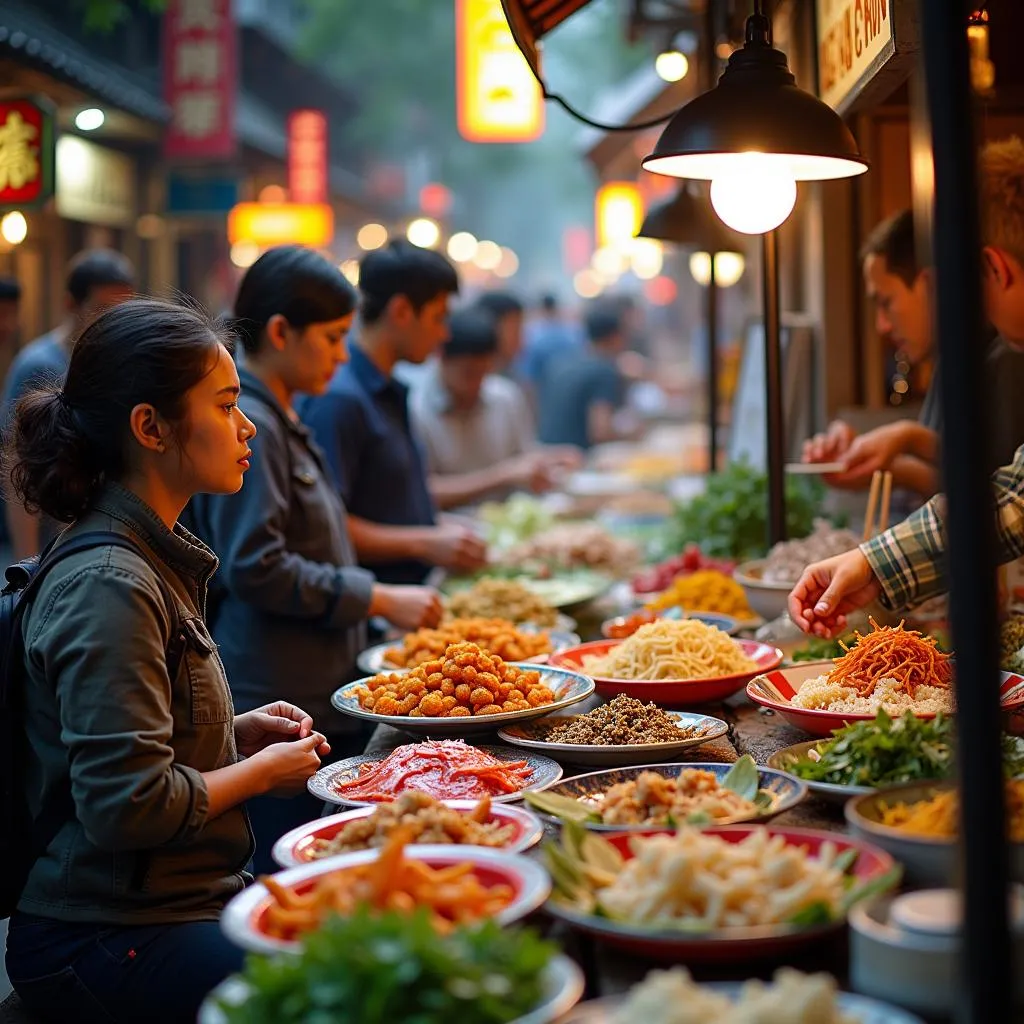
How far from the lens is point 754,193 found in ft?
12.3

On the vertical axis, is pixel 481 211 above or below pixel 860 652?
above

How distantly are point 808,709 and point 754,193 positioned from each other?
57.7 inches

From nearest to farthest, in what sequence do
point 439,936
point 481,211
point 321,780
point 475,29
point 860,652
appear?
point 439,936 → point 321,780 → point 860,652 → point 475,29 → point 481,211

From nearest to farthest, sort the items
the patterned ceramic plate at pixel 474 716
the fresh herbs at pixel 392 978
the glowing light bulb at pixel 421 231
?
1. the fresh herbs at pixel 392 978
2. the patterned ceramic plate at pixel 474 716
3. the glowing light bulb at pixel 421 231

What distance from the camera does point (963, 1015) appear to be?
175 centimetres

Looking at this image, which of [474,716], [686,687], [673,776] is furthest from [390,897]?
[686,687]

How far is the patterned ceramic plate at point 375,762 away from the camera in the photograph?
3.06m

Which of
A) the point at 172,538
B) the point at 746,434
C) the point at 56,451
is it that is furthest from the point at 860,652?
the point at 746,434

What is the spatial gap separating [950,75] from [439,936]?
1410 mm

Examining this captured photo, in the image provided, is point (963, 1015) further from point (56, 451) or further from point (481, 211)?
point (481, 211)

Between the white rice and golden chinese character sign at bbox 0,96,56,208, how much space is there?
21.3 ft

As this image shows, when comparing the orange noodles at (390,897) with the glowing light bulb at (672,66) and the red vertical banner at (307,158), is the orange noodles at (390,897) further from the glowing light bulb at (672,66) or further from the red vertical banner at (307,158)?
the red vertical banner at (307,158)

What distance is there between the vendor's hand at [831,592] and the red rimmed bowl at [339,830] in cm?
131

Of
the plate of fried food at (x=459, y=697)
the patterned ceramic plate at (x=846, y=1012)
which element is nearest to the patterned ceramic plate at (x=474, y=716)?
the plate of fried food at (x=459, y=697)
